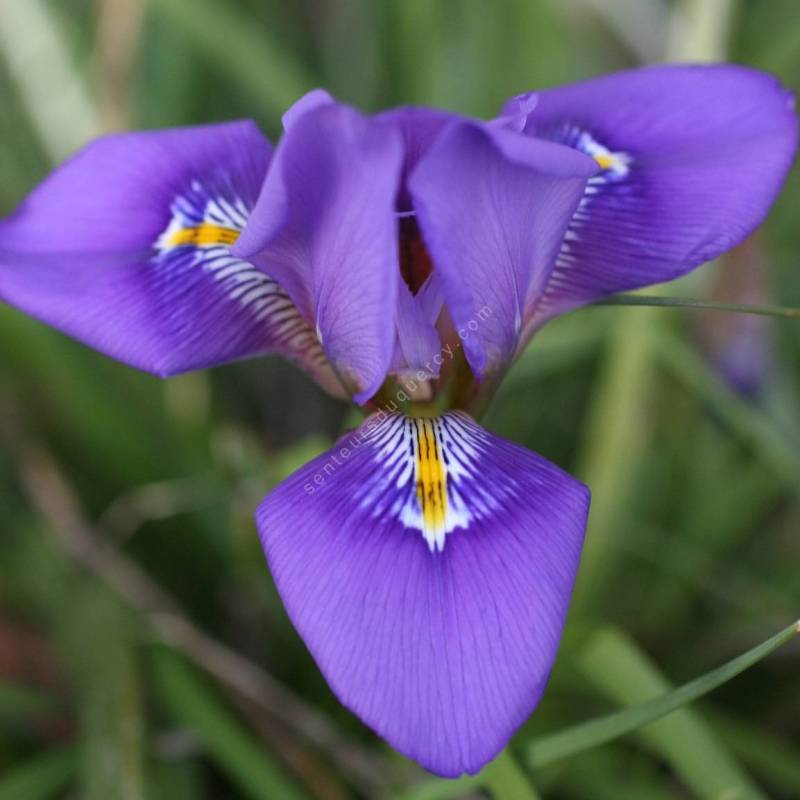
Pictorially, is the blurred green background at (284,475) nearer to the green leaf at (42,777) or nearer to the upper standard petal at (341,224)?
the green leaf at (42,777)

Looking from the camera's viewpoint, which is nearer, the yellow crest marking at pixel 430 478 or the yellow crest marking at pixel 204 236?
the yellow crest marking at pixel 430 478

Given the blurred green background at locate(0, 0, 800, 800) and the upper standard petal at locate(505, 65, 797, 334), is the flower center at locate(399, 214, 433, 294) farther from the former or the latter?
the blurred green background at locate(0, 0, 800, 800)

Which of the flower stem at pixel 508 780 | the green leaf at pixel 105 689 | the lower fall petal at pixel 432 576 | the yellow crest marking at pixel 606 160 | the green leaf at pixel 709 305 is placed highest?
the yellow crest marking at pixel 606 160

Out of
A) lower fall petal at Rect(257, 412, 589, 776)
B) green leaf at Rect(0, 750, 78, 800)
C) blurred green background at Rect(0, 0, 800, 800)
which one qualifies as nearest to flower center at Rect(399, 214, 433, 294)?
lower fall petal at Rect(257, 412, 589, 776)

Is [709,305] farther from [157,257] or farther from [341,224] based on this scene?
[157,257]

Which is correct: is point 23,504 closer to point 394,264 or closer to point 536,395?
point 536,395

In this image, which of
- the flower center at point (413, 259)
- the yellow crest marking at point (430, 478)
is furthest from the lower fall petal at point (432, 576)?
the flower center at point (413, 259)

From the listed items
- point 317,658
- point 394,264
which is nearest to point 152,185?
point 394,264

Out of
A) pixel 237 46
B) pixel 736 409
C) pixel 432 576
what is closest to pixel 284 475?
pixel 432 576
